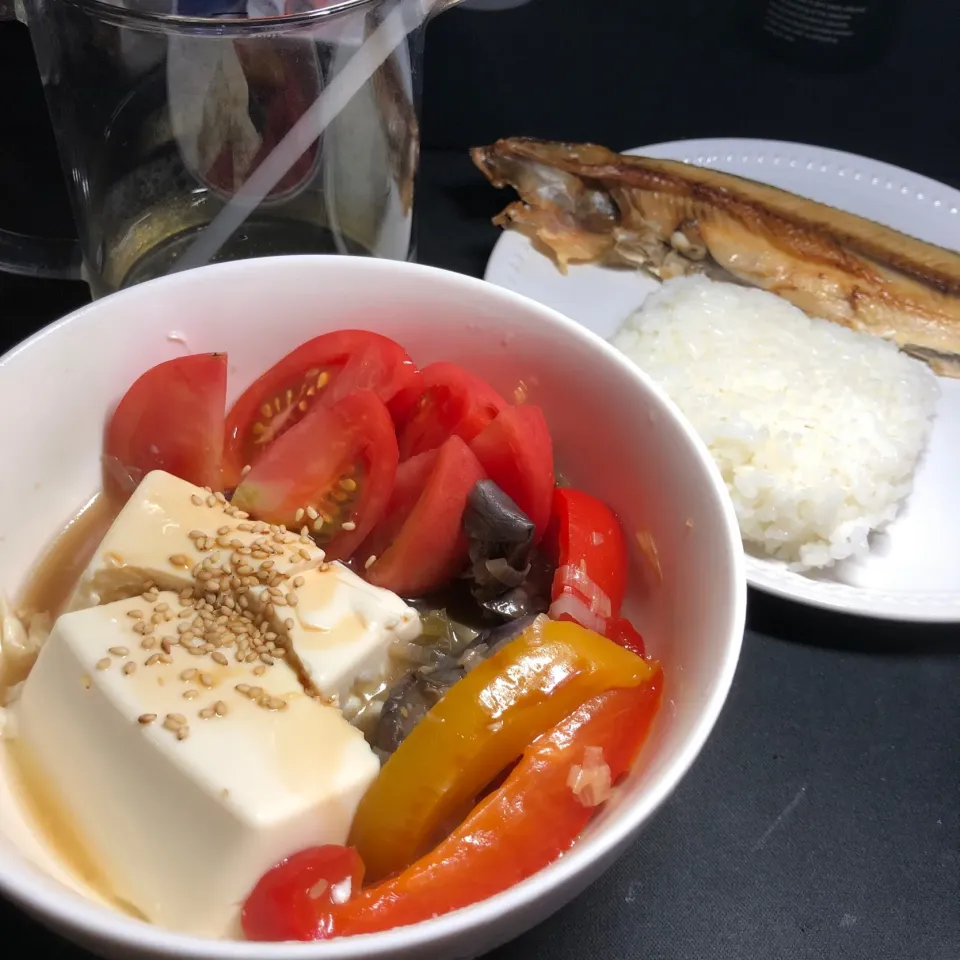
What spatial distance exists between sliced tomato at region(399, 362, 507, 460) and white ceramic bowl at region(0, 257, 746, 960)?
0.25ft

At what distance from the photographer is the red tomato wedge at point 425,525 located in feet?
3.08

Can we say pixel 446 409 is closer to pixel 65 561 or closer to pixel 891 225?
pixel 65 561

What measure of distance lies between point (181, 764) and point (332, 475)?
35 cm

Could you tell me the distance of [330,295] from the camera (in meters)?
1.05

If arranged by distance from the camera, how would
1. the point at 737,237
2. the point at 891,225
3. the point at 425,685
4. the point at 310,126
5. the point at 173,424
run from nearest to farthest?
the point at 425,685 < the point at 173,424 < the point at 310,126 < the point at 737,237 < the point at 891,225

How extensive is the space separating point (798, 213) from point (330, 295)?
1.24m

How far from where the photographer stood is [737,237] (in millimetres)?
1850

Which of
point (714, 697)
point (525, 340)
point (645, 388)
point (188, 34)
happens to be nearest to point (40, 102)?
point (188, 34)

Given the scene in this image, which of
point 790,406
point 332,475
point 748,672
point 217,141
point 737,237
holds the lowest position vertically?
point 748,672

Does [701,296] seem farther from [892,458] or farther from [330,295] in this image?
[330,295]

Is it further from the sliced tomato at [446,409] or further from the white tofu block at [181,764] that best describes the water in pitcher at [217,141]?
the white tofu block at [181,764]

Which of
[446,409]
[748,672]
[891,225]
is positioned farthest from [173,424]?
[891,225]

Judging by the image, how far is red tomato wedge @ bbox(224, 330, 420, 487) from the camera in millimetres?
1006

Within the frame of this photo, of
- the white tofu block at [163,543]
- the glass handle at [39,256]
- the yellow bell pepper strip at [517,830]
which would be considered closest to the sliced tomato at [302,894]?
the yellow bell pepper strip at [517,830]
